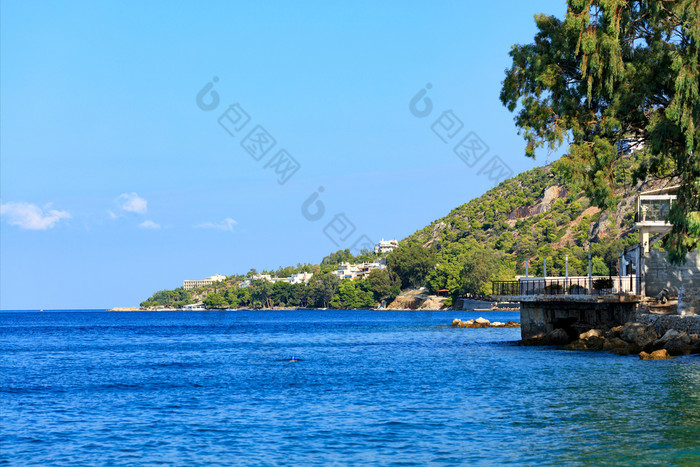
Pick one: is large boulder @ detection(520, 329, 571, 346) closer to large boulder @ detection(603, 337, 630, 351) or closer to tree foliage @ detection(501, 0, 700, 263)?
large boulder @ detection(603, 337, 630, 351)

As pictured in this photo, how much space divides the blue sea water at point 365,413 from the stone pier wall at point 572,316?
578cm

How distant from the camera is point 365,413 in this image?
23.0m

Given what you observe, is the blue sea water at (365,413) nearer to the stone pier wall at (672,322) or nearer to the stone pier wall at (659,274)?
the stone pier wall at (672,322)

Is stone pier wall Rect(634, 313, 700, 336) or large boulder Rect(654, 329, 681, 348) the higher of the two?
stone pier wall Rect(634, 313, 700, 336)

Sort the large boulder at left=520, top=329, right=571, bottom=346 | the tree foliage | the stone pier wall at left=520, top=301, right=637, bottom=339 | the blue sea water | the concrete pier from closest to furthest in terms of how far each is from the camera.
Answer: the blue sea water
the tree foliage
the concrete pier
the stone pier wall at left=520, top=301, right=637, bottom=339
the large boulder at left=520, top=329, right=571, bottom=346

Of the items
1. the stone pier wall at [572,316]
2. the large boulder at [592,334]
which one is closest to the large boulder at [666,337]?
the stone pier wall at [572,316]

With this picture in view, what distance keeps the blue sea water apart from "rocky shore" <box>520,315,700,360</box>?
1098 millimetres

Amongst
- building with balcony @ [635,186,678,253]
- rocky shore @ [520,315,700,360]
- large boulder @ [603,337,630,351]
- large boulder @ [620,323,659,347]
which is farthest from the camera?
building with balcony @ [635,186,678,253]

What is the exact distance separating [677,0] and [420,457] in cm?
2296

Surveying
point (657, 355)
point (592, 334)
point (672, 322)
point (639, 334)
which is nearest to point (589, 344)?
point (592, 334)

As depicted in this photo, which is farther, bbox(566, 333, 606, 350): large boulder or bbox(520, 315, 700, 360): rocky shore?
bbox(566, 333, 606, 350): large boulder

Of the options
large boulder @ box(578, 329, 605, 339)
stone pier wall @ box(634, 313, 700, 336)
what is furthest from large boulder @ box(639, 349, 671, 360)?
large boulder @ box(578, 329, 605, 339)

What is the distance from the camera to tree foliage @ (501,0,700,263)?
94.3ft

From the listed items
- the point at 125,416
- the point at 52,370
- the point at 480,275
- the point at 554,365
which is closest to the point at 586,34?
the point at 554,365
